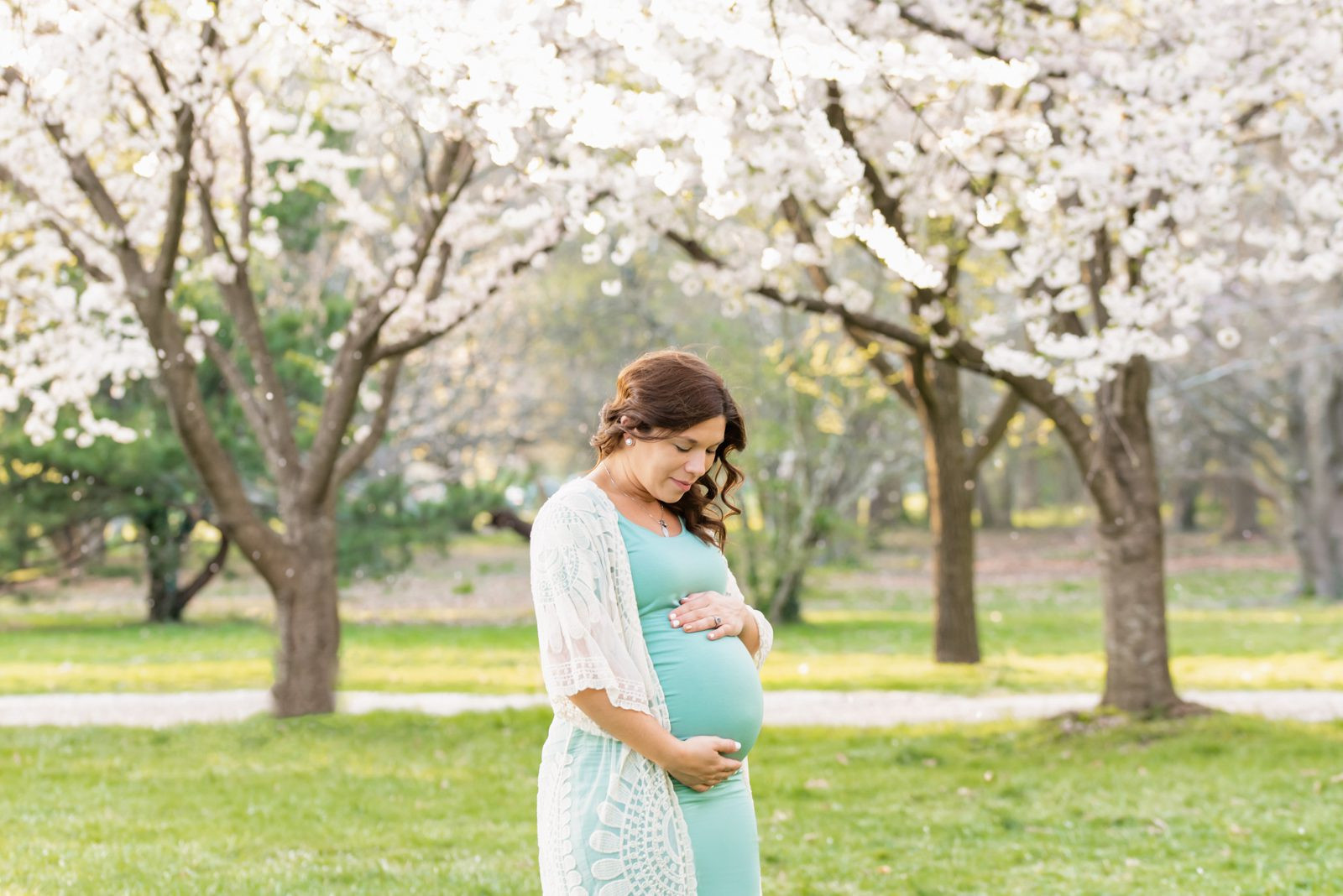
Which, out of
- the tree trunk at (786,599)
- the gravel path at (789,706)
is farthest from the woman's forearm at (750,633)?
the tree trunk at (786,599)

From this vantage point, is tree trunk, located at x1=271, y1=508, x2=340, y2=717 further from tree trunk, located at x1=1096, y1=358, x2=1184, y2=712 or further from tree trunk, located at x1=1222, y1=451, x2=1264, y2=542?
tree trunk, located at x1=1222, y1=451, x2=1264, y2=542

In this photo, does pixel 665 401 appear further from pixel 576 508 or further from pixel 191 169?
pixel 191 169

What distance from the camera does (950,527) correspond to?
13.3 m

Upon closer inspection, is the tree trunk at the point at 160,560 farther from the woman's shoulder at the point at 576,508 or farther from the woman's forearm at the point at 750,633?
the woman's shoulder at the point at 576,508

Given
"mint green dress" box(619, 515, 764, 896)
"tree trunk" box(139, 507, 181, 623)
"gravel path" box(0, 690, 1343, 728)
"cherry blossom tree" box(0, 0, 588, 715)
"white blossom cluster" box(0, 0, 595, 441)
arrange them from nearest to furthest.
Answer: "mint green dress" box(619, 515, 764, 896)
"white blossom cluster" box(0, 0, 595, 441)
"cherry blossom tree" box(0, 0, 588, 715)
"gravel path" box(0, 690, 1343, 728)
"tree trunk" box(139, 507, 181, 623)

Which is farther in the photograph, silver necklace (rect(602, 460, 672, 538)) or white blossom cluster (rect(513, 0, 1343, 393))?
white blossom cluster (rect(513, 0, 1343, 393))

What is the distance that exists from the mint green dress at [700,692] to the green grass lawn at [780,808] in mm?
2929

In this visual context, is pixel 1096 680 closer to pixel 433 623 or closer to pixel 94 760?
pixel 94 760

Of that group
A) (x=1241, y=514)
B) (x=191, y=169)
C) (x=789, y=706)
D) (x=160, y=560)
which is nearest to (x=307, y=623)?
(x=191, y=169)

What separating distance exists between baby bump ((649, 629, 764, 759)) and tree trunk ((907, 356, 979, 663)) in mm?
10214

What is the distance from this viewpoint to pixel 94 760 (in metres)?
8.46

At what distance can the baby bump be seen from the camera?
9.43 feet

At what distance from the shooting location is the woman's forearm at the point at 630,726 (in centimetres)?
268

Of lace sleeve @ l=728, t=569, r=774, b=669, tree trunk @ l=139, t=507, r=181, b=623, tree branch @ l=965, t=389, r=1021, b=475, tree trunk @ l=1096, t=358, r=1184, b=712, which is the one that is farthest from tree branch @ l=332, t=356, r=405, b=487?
tree trunk @ l=139, t=507, r=181, b=623
